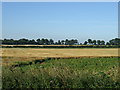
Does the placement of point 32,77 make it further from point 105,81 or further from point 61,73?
point 105,81

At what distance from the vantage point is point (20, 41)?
218 ft

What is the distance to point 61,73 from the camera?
6789 mm

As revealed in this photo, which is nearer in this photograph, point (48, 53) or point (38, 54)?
point (38, 54)

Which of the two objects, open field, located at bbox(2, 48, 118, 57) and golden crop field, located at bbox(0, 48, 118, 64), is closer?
golden crop field, located at bbox(0, 48, 118, 64)

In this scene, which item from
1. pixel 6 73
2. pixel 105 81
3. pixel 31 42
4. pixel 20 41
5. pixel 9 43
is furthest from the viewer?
pixel 31 42

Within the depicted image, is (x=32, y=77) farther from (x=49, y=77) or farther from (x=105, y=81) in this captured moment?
(x=105, y=81)

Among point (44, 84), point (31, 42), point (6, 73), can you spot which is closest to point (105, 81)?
point (44, 84)

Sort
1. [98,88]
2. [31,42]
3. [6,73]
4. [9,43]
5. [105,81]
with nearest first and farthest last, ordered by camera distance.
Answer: [98,88]
[105,81]
[6,73]
[9,43]
[31,42]

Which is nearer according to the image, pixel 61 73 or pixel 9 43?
pixel 61 73

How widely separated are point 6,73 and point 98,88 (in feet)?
10.0

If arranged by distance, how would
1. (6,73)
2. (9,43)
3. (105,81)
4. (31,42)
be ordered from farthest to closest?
1. (31,42)
2. (9,43)
3. (6,73)
4. (105,81)

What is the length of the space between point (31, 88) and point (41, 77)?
0.58m

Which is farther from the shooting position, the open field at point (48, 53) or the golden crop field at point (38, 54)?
the open field at point (48, 53)

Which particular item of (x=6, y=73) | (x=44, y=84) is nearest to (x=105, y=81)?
(x=44, y=84)
